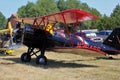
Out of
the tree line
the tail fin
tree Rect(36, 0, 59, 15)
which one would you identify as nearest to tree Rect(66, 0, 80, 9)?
the tree line

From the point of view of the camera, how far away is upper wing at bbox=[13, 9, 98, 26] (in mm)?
13416

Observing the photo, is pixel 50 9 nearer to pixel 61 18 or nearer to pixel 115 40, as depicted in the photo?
pixel 115 40

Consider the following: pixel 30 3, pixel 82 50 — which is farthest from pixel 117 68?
pixel 30 3

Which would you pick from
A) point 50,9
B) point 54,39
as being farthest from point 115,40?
point 50,9

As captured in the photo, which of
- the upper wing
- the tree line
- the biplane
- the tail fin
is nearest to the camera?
the upper wing

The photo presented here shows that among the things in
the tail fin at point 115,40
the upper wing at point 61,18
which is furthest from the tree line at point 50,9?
the upper wing at point 61,18

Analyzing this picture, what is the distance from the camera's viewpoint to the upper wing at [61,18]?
13.4 metres

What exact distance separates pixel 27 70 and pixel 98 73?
269 centimetres

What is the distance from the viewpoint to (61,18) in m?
15.4

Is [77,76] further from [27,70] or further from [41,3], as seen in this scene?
[41,3]

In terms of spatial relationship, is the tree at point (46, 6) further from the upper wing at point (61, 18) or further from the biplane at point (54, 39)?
the biplane at point (54, 39)

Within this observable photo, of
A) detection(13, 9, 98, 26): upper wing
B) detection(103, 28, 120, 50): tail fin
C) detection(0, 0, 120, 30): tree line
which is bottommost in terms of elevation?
detection(103, 28, 120, 50): tail fin

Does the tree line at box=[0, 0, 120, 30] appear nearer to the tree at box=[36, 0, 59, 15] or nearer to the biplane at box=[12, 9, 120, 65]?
the tree at box=[36, 0, 59, 15]

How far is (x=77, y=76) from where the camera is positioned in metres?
11.2
